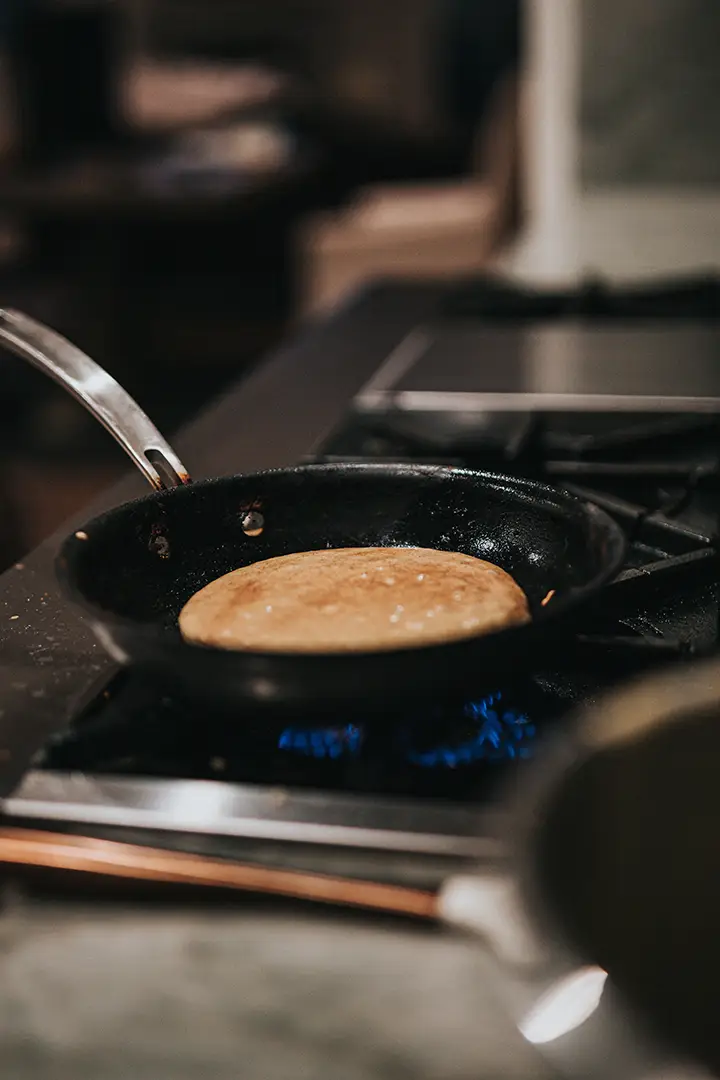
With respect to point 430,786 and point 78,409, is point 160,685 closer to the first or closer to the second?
point 430,786

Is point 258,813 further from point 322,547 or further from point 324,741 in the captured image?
point 322,547

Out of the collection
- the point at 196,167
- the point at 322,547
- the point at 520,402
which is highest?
the point at 322,547

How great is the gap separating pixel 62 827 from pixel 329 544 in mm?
348

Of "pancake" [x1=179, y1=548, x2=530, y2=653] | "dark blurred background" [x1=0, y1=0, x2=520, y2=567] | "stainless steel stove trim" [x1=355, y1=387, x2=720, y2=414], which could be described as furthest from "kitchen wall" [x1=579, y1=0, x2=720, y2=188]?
"pancake" [x1=179, y1=548, x2=530, y2=653]

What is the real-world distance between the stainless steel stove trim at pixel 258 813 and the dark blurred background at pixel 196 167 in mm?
2887

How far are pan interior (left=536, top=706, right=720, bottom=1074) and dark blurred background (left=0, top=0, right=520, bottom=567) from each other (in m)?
3.03

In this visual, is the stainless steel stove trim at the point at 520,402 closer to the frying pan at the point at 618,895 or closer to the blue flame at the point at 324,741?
the blue flame at the point at 324,741

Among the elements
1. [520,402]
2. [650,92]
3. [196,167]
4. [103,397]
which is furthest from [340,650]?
[196,167]

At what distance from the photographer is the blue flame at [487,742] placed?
1.81ft

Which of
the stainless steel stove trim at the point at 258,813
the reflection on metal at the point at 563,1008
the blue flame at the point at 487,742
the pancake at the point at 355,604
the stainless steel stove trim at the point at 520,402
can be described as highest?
the reflection on metal at the point at 563,1008

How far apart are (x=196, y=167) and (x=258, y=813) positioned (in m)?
5.00

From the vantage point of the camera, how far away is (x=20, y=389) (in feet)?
14.2

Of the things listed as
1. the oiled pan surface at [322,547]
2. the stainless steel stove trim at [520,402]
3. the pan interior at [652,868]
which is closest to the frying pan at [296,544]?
the oiled pan surface at [322,547]

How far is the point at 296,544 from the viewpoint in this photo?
0.82m
